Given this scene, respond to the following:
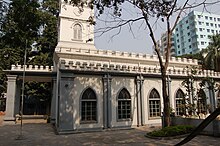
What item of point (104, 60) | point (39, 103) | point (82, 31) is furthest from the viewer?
point (39, 103)

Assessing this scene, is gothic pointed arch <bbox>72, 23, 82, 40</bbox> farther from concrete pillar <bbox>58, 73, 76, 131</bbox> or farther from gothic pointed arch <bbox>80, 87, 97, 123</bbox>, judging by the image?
gothic pointed arch <bbox>80, 87, 97, 123</bbox>

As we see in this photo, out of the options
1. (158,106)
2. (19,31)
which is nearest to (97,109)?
(158,106)

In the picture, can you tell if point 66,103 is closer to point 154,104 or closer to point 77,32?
point 154,104

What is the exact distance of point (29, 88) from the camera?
81.5 ft

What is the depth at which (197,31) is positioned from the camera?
6781 cm

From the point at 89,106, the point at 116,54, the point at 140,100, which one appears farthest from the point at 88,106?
the point at 116,54

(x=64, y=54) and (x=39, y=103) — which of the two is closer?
(x=64, y=54)

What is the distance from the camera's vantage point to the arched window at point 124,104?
591 inches

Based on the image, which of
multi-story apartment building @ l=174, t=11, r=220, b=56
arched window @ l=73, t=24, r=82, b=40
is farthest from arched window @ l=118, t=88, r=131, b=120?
multi-story apartment building @ l=174, t=11, r=220, b=56

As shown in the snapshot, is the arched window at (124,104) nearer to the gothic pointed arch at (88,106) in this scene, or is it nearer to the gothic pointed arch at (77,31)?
the gothic pointed arch at (88,106)

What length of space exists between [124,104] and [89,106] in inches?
107

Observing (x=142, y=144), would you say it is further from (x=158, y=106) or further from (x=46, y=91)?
(x=46, y=91)

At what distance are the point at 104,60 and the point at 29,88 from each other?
10984 millimetres

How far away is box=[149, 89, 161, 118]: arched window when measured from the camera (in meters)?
16.2
